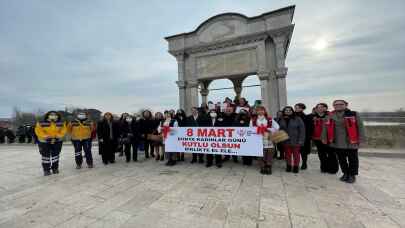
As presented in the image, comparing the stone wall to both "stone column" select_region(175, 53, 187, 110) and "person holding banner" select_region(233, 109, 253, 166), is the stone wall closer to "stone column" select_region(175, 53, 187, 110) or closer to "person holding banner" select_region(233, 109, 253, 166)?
"person holding banner" select_region(233, 109, 253, 166)

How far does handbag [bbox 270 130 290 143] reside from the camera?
4469 mm

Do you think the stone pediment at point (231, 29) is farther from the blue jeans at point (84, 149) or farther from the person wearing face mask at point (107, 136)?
the blue jeans at point (84, 149)

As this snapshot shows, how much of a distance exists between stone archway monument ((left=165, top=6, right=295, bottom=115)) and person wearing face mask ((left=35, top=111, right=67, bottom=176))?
480 cm

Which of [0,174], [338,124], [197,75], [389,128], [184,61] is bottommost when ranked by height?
[0,174]

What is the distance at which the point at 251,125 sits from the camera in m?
4.86

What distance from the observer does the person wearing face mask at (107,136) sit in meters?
5.95

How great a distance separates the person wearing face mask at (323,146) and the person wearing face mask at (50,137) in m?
7.39

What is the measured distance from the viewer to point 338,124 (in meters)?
4.16

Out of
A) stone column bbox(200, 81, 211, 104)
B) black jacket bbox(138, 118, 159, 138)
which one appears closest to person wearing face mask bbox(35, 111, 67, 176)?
black jacket bbox(138, 118, 159, 138)

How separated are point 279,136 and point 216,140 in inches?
66.3

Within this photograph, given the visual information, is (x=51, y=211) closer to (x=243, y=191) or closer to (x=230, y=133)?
(x=243, y=191)

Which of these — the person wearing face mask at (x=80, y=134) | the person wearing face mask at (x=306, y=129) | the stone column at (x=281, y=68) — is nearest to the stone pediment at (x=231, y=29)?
the stone column at (x=281, y=68)

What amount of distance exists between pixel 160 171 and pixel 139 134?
1877mm

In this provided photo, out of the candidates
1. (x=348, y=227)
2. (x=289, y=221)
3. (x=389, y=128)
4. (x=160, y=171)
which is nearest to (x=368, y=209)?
(x=348, y=227)
